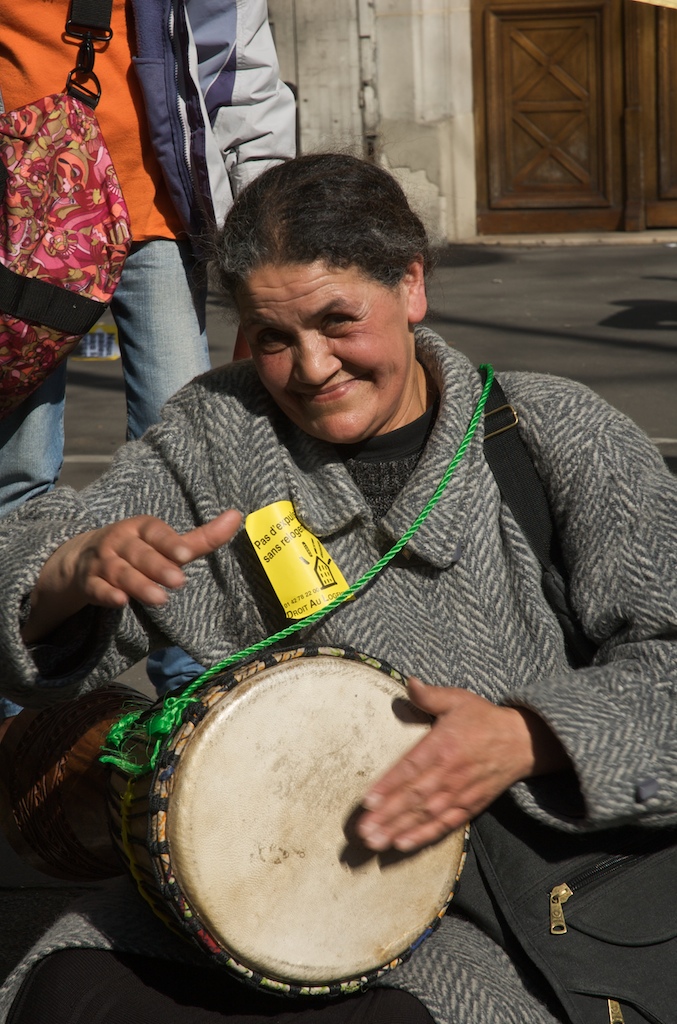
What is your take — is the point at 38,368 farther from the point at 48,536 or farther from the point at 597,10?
the point at 597,10

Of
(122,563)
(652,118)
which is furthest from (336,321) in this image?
(652,118)

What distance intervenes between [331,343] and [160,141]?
1.05 metres

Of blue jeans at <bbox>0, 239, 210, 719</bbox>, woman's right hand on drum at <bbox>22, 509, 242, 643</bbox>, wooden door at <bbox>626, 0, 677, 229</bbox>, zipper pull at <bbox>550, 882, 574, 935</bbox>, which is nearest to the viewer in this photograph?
woman's right hand on drum at <bbox>22, 509, 242, 643</bbox>

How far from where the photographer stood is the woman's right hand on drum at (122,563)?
150cm

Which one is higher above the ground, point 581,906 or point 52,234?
point 52,234

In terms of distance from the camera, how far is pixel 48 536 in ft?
5.87

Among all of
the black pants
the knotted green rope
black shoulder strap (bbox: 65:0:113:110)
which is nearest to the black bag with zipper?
the black pants

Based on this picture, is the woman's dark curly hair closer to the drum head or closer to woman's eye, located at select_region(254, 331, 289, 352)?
woman's eye, located at select_region(254, 331, 289, 352)

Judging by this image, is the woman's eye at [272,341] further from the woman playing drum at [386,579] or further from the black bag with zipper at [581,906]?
the black bag with zipper at [581,906]

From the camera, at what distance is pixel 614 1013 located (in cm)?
158

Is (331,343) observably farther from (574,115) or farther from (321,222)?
(574,115)

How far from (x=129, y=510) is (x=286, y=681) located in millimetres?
497

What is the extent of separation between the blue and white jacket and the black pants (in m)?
1.48

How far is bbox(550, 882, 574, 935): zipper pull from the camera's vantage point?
1631mm
